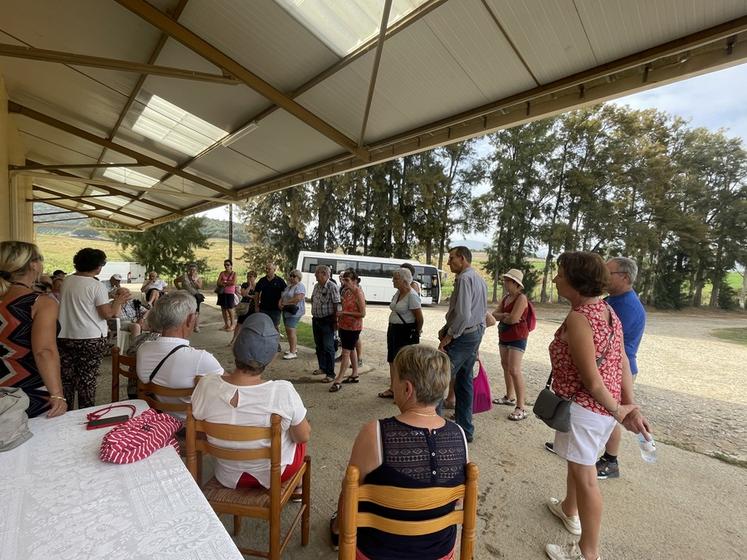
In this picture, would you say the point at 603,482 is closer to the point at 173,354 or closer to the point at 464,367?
the point at 464,367

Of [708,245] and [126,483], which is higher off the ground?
[708,245]

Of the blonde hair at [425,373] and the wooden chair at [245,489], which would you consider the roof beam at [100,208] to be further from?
the blonde hair at [425,373]

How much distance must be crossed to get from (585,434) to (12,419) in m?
2.38

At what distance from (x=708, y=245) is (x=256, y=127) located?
29.5 meters

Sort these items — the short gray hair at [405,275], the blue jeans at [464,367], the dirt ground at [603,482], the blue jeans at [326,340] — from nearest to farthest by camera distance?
the dirt ground at [603,482]
the blue jeans at [464,367]
the short gray hair at [405,275]
the blue jeans at [326,340]

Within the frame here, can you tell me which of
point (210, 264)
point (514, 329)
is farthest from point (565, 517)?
point (210, 264)

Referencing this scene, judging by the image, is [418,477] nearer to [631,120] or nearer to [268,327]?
[268,327]

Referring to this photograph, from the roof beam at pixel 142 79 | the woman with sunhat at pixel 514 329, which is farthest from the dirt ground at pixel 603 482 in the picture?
the roof beam at pixel 142 79

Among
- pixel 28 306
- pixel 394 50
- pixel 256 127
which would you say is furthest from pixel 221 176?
pixel 28 306

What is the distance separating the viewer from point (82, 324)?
8.89 feet

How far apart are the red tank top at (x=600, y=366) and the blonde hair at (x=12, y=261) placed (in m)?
2.70

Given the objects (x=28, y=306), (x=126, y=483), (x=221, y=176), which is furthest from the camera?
(x=221, y=176)

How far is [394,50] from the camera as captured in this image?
10.4ft

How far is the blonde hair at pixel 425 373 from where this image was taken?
4.13ft
